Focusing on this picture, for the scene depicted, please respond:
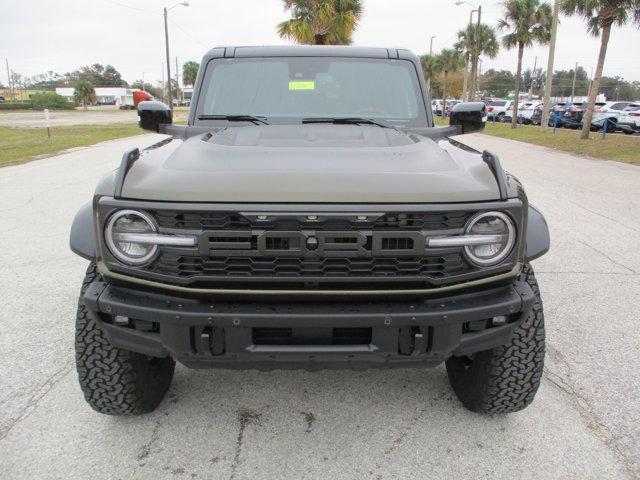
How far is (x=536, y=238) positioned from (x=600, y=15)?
20.5 m

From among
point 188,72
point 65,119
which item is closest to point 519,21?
point 65,119

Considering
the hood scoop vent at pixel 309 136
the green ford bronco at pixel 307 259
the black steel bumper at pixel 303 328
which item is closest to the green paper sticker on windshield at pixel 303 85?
the hood scoop vent at pixel 309 136

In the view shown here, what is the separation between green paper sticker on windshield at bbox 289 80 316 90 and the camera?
3.47 m

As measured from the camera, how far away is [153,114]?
350 centimetres

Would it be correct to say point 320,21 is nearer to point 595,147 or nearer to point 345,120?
point 595,147

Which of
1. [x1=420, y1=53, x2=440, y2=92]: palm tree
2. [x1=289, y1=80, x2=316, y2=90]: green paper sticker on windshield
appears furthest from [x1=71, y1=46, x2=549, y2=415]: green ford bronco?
[x1=420, y1=53, x2=440, y2=92]: palm tree

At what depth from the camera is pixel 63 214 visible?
22.8ft

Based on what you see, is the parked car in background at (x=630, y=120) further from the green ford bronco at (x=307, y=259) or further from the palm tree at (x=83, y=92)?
the palm tree at (x=83, y=92)

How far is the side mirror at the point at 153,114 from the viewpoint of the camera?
3.48 metres

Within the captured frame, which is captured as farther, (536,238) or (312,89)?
(312,89)

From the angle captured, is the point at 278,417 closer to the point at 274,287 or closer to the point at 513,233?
the point at 274,287

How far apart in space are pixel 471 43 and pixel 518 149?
26.7m

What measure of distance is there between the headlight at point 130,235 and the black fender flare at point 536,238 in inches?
58.5

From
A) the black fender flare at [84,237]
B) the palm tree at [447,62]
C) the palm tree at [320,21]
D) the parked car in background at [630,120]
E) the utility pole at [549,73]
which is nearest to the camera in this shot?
the black fender flare at [84,237]
